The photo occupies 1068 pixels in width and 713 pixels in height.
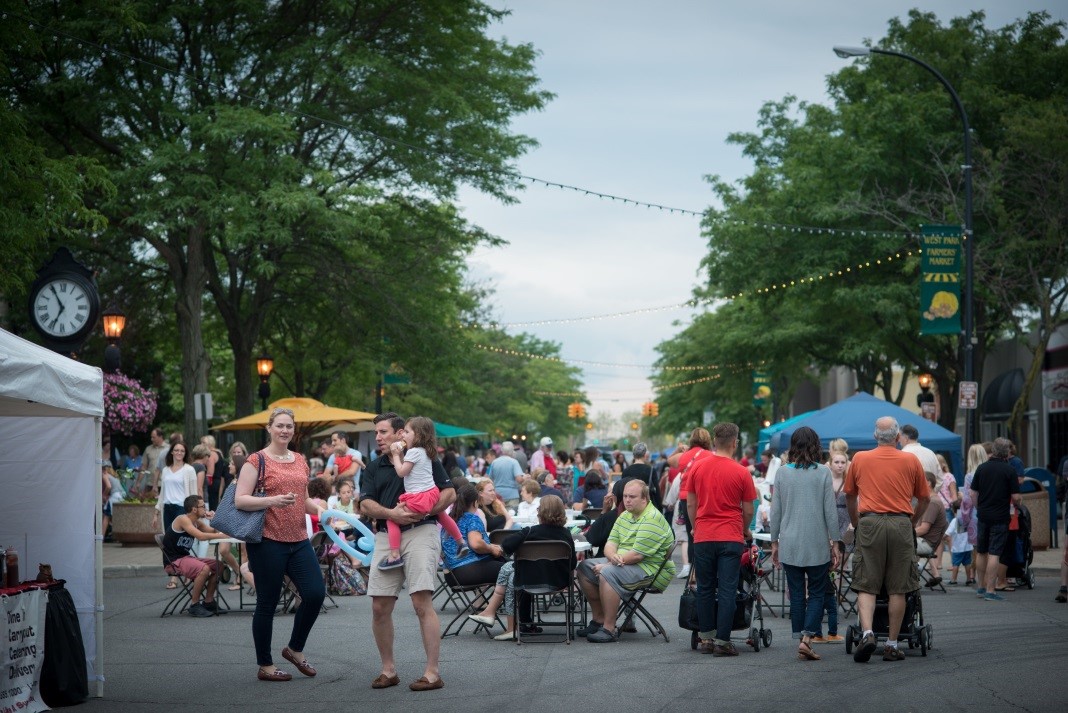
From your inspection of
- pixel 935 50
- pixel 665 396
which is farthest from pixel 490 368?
pixel 935 50

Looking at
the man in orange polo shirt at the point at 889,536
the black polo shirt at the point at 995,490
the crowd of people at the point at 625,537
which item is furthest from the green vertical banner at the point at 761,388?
the man in orange polo shirt at the point at 889,536

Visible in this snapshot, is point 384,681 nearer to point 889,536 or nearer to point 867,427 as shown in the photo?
point 889,536

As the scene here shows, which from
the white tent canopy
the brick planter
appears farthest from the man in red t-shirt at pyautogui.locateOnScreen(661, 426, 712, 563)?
the brick planter

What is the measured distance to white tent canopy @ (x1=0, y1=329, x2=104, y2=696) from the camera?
903 cm

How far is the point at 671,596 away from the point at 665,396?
61.8 metres

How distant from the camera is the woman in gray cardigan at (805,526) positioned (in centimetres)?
1066

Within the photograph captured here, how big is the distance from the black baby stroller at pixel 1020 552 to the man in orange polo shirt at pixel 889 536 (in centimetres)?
572

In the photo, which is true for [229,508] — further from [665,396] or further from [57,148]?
[665,396]

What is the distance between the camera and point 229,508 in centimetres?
930

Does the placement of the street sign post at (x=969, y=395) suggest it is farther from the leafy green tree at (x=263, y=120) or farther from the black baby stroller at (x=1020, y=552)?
the leafy green tree at (x=263, y=120)

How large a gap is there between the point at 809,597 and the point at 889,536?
0.85 m

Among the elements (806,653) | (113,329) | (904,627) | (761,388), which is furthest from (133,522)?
Answer: (761,388)

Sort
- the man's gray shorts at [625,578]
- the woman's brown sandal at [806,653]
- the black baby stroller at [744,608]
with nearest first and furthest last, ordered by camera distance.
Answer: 1. the woman's brown sandal at [806,653]
2. the black baby stroller at [744,608]
3. the man's gray shorts at [625,578]

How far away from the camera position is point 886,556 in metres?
10.4
